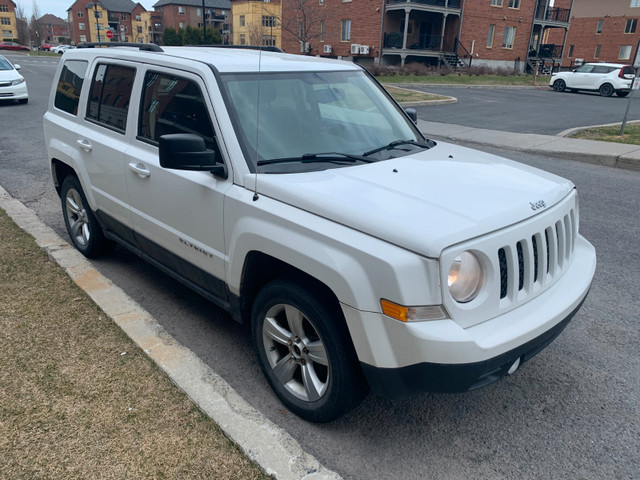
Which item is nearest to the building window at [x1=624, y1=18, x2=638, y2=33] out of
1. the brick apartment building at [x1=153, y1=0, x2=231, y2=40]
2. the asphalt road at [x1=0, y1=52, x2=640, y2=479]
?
the brick apartment building at [x1=153, y1=0, x2=231, y2=40]

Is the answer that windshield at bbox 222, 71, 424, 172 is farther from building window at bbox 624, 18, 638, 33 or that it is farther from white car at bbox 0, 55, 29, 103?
building window at bbox 624, 18, 638, 33

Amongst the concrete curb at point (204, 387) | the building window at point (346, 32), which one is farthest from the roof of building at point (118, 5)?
the concrete curb at point (204, 387)

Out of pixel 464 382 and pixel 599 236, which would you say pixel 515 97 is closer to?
pixel 599 236

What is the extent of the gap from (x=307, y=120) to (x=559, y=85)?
29.6 meters

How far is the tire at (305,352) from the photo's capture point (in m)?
2.69

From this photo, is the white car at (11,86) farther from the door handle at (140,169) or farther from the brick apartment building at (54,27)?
the brick apartment building at (54,27)

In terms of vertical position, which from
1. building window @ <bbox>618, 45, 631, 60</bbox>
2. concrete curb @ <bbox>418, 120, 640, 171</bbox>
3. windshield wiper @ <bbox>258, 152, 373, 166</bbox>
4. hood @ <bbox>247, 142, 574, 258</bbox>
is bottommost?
concrete curb @ <bbox>418, 120, 640, 171</bbox>

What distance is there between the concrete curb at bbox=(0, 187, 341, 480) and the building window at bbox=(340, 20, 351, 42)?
41.7m

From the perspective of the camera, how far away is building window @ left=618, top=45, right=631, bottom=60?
2144 inches

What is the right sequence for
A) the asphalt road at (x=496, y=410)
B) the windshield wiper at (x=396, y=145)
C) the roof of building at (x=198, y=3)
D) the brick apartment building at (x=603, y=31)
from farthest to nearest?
1. the roof of building at (x=198, y=3)
2. the brick apartment building at (x=603, y=31)
3. the windshield wiper at (x=396, y=145)
4. the asphalt road at (x=496, y=410)

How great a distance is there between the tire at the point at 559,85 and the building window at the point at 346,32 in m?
Result: 18.8

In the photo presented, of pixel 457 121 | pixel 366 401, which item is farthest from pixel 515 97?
pixel 366 401

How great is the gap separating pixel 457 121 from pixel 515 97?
10171 mm

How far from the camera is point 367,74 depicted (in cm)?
445
